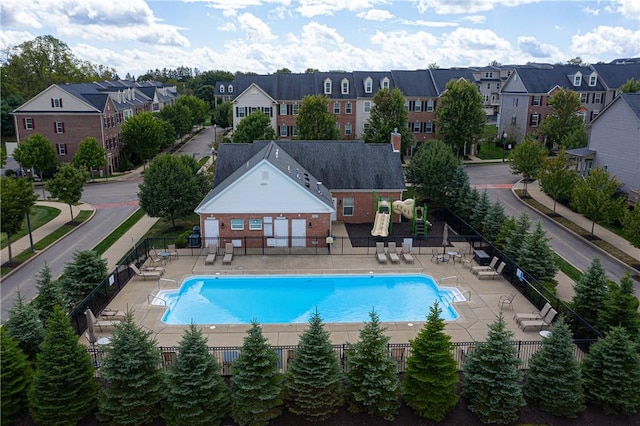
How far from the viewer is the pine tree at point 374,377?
15477mm

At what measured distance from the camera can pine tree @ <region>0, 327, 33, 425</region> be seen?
1506 cm

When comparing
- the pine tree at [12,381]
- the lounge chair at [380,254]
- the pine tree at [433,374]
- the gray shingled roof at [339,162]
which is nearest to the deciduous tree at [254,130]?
the gray shingled roof at [339,162]

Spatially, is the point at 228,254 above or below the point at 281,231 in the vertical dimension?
below

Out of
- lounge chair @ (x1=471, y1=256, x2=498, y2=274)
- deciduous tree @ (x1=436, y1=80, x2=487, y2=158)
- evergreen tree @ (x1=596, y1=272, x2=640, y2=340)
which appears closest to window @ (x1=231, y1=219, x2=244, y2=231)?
lounge chair @ (x1=471, y1=256, x2=498, y2=274)

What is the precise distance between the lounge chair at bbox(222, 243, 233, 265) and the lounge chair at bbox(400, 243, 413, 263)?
32.8ft

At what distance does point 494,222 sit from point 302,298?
13.6 metres

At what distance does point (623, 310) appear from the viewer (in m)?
19.3

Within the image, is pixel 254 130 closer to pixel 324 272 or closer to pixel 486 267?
pixel 324 272

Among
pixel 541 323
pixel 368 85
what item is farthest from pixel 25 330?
pixel 368 85

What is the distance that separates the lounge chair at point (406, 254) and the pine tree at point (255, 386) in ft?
49.4

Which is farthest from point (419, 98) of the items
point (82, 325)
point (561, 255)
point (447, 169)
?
point (82, 325)

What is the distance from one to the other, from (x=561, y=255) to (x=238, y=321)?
20397 millimetres

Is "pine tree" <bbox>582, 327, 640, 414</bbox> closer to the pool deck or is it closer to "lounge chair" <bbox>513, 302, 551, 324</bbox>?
the pool deck

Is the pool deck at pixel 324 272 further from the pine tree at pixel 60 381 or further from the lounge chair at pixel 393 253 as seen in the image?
the pine tree at pixel 60 381
